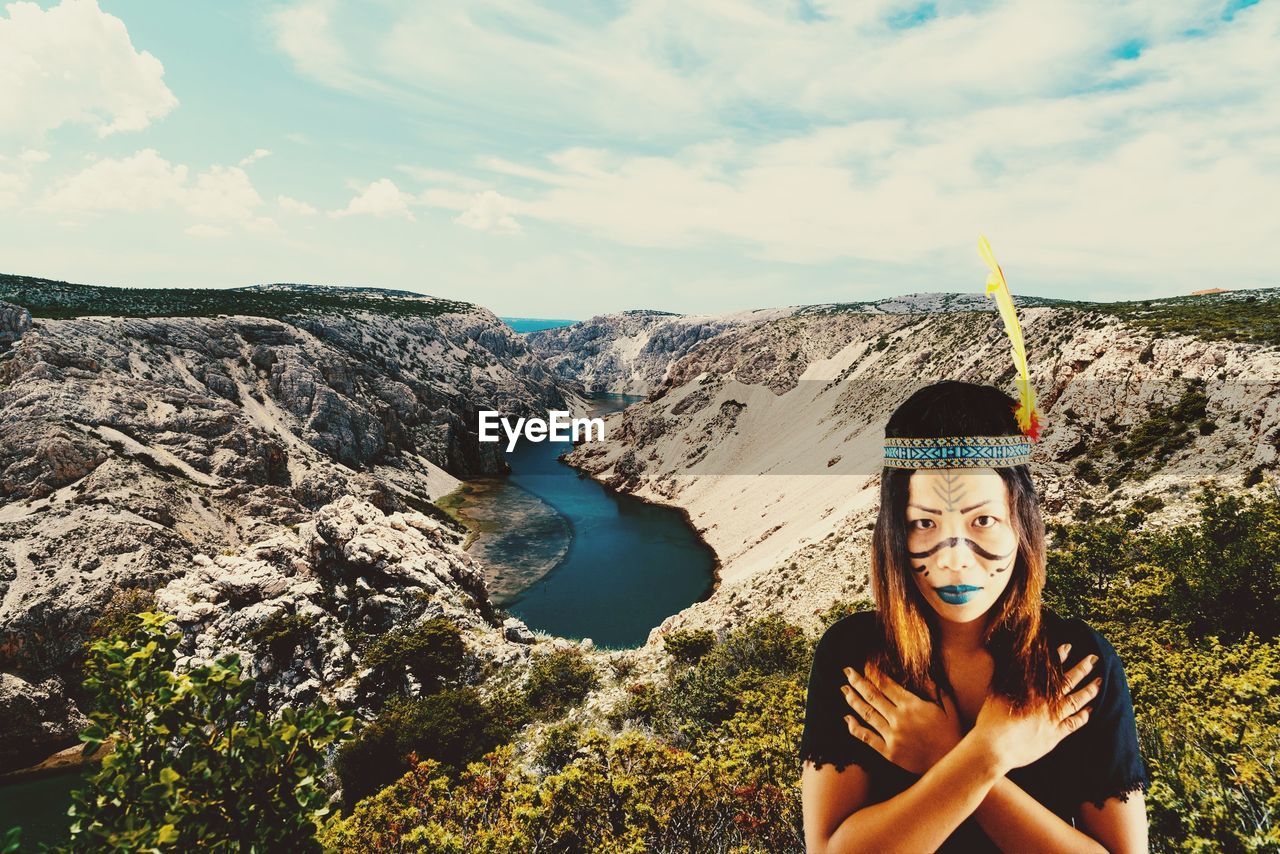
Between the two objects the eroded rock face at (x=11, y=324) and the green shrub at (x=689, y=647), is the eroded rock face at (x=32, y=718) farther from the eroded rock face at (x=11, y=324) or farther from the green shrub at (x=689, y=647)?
the eroded rock face at (x=11, y=324)

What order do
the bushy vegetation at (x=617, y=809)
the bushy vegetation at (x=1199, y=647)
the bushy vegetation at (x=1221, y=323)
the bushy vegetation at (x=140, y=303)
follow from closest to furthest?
the bushy vegetation at (x=1199, y=647), the bushy vegetation at (x=617, y=809), the bushy vegetation at (x=1221, y=323), the bushy vegetation at (x=140, y=303)

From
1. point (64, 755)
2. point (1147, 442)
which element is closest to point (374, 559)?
point (64, 755)

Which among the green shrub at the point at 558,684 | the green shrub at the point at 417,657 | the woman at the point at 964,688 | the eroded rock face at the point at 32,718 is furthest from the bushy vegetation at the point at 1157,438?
the eroded rock face at the point at 32,718

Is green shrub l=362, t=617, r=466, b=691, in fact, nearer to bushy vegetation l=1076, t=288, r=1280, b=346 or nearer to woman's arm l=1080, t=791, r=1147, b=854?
woman's arm l=1080, t=791, r=1147, b=854

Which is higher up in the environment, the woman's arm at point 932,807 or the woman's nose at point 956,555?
the woman's nose at point 956,555

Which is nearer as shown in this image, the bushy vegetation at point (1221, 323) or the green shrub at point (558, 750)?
the green shrub at point (558, 750)

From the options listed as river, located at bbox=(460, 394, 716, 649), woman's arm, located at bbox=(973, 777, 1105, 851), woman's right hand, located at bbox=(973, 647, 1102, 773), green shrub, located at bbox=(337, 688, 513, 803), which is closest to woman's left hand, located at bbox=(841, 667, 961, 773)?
woman's right hand, located at bbox=(973, 647, 1102, 773)
